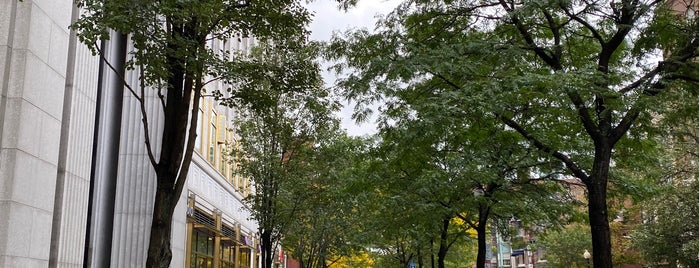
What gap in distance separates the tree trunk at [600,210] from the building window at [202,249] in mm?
16064

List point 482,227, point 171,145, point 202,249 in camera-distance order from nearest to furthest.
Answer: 1. point 171,145
2. point 482,227
3. point 202,249

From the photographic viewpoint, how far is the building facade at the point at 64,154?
1060cm

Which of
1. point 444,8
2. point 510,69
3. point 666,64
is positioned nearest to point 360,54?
point 444,8

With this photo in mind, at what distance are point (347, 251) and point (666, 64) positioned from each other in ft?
64.4

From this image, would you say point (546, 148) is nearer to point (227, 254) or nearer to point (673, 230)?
point (673, 230)

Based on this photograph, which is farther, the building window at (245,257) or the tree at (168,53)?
the building window at (245,257)

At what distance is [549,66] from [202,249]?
55.1 feet

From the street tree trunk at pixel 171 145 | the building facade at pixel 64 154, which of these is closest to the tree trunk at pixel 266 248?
the building facade at pixel 64 154

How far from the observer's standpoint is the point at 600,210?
12062 millimetres

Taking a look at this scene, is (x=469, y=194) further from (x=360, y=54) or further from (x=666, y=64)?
(x=666, y=64)

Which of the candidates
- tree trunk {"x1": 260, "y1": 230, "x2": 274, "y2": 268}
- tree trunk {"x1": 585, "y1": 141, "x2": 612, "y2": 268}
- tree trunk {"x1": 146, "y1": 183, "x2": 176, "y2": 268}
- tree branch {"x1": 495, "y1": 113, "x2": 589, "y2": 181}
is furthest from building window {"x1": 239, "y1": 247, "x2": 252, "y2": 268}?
tree trunk {"x1": 146, "y1": 183, "x2": 176, "y2": 268}

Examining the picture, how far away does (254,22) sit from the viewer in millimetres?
10594

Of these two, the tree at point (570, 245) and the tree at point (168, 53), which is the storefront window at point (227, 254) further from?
the tree at point (570, 245)

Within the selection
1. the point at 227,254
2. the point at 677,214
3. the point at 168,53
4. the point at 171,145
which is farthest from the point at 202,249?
the point at 677,214
